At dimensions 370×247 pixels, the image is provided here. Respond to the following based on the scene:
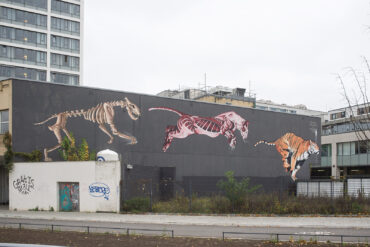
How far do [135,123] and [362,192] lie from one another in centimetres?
1837

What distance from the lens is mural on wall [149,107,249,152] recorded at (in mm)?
35719

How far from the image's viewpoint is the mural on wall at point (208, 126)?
3572 centimetres

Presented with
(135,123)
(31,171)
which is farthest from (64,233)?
(135,123)

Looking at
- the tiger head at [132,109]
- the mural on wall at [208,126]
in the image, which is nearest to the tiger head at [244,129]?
the mural on wall at [208,126]

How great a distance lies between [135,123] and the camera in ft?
111

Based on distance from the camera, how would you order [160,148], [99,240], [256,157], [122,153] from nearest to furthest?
[99,240] < [122,153] < [160,148] < [256,157]

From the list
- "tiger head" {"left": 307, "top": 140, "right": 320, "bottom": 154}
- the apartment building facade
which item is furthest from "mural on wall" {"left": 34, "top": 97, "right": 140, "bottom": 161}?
the apartment building facade

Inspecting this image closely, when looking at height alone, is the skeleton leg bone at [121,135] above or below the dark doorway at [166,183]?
above

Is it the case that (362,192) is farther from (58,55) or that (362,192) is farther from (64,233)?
(58,55)

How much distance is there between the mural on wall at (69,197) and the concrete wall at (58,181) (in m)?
0.27

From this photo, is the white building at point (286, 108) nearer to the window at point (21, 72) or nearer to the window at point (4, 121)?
the window at point (21, 72)

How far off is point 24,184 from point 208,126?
675 inches

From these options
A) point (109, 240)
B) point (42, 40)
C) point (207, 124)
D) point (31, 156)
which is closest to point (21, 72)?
point (42, 40)

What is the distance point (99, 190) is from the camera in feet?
81.5
